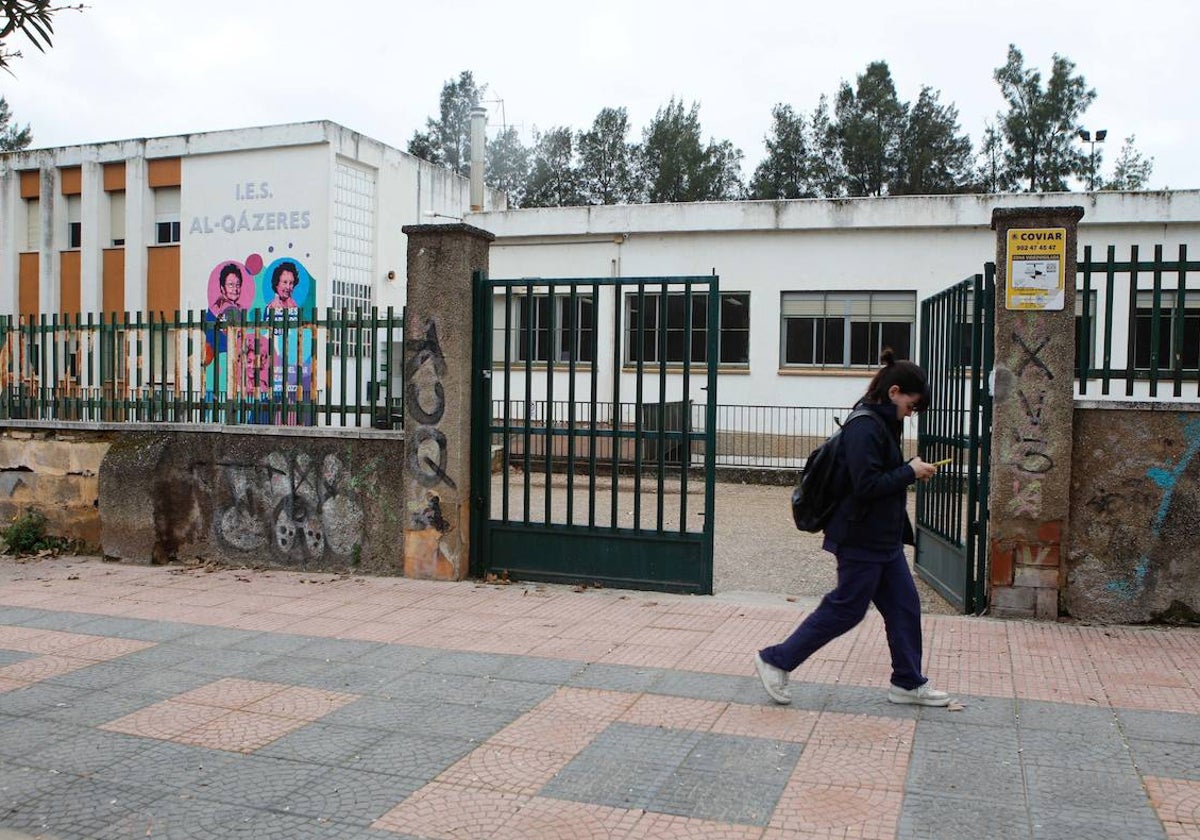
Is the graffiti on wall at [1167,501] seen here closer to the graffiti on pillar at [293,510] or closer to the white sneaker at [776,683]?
the white sneaker at [776,683]

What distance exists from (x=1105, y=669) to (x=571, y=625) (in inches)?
125

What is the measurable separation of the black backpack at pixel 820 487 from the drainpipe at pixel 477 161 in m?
21.6

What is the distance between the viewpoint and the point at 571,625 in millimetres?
6945

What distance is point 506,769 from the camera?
4422mm

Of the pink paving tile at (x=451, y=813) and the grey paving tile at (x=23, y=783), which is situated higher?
the pink paving tile at (x=451, y=813)

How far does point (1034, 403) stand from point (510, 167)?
53857 millimetres

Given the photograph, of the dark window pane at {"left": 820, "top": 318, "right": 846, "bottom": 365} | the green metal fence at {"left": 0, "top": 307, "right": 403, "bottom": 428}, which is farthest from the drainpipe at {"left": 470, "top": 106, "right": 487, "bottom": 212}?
the green metal fence at {"left": 0, "top": 307, "right": 403, "bottom": 428}

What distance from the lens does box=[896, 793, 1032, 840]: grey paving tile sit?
12.2 ft

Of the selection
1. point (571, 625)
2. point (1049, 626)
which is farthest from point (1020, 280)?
A: point (571, 625)

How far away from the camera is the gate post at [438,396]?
27.1 feet

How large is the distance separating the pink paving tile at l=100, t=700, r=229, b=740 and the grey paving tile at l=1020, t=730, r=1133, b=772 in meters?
3.75


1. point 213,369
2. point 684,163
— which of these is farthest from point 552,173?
point 213,369

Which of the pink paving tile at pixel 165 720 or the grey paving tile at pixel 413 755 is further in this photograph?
the pink paving tile at pixel 165 720

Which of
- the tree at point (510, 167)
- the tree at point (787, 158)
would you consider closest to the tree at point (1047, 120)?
the tree at point (787, 158)
